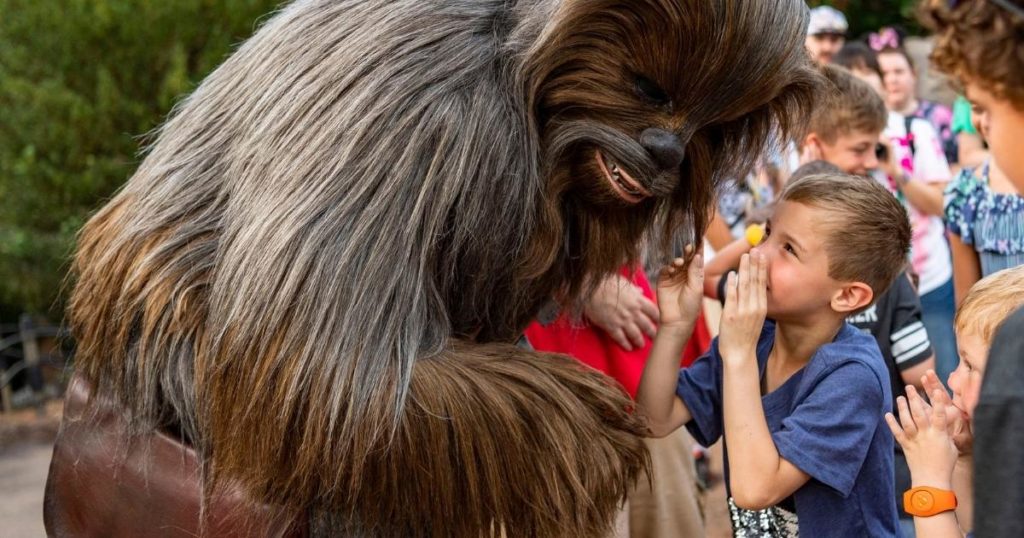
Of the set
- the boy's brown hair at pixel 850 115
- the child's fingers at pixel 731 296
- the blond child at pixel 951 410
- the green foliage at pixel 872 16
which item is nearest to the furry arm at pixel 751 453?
the child's fingers at pixel 731 296

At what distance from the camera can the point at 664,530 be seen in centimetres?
273

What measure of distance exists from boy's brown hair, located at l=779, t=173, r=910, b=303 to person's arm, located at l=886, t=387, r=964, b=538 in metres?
0.37

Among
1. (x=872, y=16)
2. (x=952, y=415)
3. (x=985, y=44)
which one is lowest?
A: (x=872, y=16)

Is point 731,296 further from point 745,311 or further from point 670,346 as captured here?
point 670,346

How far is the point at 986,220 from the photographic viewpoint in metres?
3.22

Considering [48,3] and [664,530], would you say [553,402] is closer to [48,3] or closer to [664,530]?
[664,530]

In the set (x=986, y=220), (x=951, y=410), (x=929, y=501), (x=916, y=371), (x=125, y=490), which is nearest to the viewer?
(x=929, y=501)

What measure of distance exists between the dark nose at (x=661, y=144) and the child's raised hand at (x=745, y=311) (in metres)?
0.23

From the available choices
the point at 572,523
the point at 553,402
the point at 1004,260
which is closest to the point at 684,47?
the point at 553,402

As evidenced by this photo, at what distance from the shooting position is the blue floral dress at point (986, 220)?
3.13 metres

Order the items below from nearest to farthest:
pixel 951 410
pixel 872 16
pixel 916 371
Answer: pixel 951 410
pixel 916 371
pixel 872 16

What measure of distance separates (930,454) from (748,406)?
1.06ft

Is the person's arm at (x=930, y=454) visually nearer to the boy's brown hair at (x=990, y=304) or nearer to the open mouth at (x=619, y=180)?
the boy's brown hair at (x=990, y=304)

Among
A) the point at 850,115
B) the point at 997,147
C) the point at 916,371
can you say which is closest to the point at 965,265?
the point at 850,115
